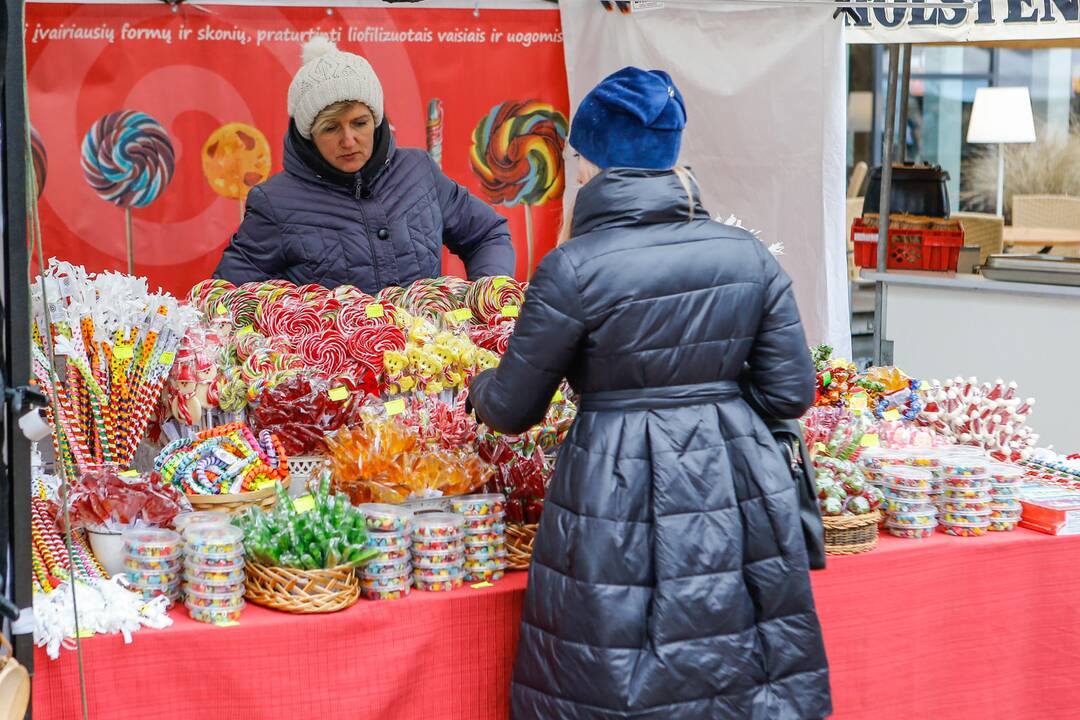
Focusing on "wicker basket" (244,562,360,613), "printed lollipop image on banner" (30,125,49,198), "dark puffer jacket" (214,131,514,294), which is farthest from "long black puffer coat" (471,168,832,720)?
"printed lollipop image on banner" (30,125,49,198)

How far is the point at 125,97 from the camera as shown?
510 centimetres

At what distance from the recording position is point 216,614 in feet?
7.50

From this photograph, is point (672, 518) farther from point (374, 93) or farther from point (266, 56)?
point (266, 56)

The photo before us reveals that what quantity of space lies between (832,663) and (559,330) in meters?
1.12

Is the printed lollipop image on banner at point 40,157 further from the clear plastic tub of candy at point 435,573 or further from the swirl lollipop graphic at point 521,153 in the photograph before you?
the clear plastic tub of candy at point 435,573

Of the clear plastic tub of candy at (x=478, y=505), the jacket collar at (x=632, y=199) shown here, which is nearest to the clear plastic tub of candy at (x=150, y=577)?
the clear plastic tub of candy at (x=478, y=505)

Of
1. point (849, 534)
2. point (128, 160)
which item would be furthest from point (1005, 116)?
point (849, 534)

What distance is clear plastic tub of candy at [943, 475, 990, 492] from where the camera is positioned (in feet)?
9.45

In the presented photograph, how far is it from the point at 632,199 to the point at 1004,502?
1376mm

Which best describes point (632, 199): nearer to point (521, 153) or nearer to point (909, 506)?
point (909, 506)

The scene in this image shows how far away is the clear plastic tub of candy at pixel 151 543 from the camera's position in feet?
7.58

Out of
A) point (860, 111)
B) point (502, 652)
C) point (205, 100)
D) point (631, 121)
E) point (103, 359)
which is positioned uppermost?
point (860, 111)

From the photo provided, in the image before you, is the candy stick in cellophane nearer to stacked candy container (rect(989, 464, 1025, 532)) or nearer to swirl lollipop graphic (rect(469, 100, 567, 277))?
stacked candy container (rect(989, 464, 1025, 532))

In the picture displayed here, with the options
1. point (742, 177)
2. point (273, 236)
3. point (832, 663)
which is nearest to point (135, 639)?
point (832, 663)
